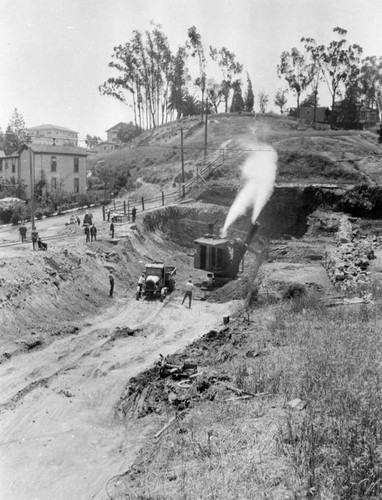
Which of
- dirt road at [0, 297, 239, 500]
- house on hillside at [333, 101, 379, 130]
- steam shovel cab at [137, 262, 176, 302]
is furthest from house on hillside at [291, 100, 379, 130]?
dirt road at [0, 297, 239, 500]

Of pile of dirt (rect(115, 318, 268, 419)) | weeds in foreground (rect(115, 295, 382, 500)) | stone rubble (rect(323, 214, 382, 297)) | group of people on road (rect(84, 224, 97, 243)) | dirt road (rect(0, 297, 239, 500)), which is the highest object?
group of people on road (rect(84, 224, 97, 243))

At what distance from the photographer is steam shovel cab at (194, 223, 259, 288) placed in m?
31.7

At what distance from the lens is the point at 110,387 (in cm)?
1634

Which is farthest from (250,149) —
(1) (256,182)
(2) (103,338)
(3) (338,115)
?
(2) (103,338)

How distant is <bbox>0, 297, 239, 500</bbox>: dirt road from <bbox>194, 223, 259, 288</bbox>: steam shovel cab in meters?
6.41

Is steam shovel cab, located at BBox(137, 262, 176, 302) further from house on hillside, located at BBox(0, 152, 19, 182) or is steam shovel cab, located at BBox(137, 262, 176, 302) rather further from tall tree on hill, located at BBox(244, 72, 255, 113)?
tall tree on hill, located at BBox(244, 72, 255, 113)

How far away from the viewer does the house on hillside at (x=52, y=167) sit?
2314 inches

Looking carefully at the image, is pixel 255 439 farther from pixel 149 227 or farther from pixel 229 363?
pixel 149 227

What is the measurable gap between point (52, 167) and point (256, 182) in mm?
22982

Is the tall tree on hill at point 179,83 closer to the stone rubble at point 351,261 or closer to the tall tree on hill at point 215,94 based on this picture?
the tall tree on hill at point 215,94

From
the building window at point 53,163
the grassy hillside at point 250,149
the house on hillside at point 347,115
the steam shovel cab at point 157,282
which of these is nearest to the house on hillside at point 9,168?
the building window at point 53,163

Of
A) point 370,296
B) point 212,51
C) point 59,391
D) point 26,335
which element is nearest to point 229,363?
point 59,391

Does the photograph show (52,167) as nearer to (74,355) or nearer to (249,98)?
(74,355)

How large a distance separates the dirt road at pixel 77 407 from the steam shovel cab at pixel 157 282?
2970 millimetres
